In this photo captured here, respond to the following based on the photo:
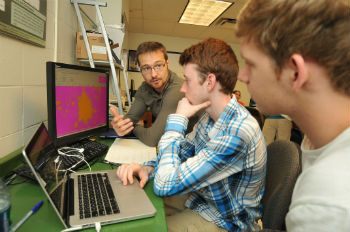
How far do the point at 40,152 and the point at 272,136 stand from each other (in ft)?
11.5

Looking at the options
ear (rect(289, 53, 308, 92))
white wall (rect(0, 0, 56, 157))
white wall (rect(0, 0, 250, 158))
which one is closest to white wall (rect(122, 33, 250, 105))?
white wall (rect(0, 0, 250, 158))

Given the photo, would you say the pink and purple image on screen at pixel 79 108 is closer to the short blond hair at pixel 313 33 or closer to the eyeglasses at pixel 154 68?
the eyeglasses at pixel 154 68

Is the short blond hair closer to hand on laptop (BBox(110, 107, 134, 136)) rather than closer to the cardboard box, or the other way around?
hand on laptop (BBox(110, 107, 134, 136))

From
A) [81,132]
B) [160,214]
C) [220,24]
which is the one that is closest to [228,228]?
[160,214]

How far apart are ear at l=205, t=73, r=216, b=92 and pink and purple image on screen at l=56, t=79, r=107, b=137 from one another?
0.66 metres

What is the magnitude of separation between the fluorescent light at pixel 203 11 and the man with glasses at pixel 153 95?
231 cm

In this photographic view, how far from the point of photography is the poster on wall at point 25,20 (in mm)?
812

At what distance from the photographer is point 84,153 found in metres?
1.07

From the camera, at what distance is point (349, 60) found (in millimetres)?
438

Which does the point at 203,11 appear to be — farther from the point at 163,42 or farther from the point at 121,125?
the point at 121,125

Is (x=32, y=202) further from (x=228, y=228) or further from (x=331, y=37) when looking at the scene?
(x=331, y=37)

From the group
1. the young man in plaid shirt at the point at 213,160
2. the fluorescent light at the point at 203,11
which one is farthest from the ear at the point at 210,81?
the fluorescent light at the point at 203,11

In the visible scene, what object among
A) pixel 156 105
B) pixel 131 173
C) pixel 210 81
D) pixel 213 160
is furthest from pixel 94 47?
pixel 213 160

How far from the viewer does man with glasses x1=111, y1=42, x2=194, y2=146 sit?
1385 mm
